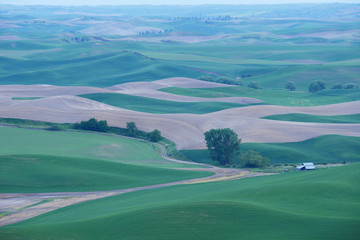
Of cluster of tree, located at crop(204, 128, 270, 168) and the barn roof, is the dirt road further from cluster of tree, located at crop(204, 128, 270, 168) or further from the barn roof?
cluster of tree, located at crop(204, 128, 270, 168)

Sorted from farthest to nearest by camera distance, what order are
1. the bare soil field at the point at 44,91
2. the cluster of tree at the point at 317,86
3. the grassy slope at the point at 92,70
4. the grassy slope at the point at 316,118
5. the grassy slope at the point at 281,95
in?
the grassy slope at the point at 92,70, the cluster of tree at the point at 317,86, the bare soil field at the point at 44,91, the grassy slope at the point at 281,95, the grassy slope at the point at 316,118

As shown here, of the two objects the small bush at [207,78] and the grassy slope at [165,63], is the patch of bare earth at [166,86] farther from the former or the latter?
the grassy slope at [165,63]

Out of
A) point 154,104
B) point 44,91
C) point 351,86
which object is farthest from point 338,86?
point 44,91

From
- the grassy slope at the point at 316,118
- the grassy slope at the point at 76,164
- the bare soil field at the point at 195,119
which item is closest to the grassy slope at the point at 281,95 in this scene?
the bare soil field at the point at 195,119

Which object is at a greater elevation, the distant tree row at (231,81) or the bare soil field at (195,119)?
the distant tree row at (231,81)

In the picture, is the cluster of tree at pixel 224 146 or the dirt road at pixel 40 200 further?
the cluster of tree at pixel 224 146

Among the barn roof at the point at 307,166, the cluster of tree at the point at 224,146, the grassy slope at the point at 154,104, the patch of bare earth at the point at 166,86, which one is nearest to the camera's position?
the barn roof at the point at 307,166

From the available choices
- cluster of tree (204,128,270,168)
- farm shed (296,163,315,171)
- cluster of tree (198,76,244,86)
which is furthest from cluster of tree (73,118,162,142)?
cluster of tree (198,76,244,86)
